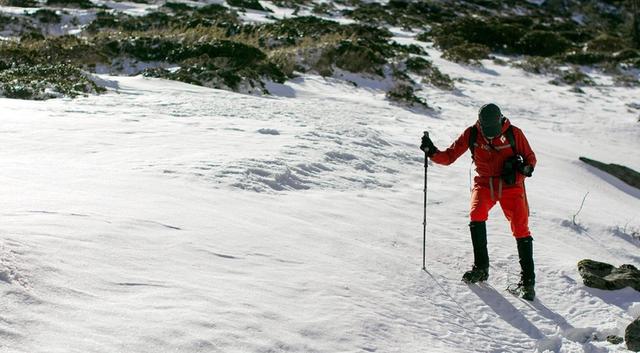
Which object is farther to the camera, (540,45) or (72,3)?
(540,45)

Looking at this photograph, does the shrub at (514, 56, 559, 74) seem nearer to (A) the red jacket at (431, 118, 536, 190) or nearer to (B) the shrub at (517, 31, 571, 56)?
(B) the shrub at (517, 31, 571, 56)

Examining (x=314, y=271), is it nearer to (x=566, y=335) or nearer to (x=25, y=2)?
(x=566, y=335)

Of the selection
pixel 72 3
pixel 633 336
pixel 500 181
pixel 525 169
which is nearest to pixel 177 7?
pixel 72 3

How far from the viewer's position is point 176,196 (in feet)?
16.3

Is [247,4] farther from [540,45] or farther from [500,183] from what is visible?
[500,183]

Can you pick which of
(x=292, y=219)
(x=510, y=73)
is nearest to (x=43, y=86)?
(x=292, y=219)

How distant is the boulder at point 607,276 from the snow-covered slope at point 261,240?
86 mm

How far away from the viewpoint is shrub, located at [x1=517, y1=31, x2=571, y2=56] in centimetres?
2394

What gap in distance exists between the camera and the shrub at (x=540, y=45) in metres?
23.9

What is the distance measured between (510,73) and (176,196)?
16.4 metres

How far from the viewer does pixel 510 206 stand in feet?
15.5

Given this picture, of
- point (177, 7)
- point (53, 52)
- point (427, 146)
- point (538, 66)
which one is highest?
point (177, 7)

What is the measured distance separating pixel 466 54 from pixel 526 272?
1706cm

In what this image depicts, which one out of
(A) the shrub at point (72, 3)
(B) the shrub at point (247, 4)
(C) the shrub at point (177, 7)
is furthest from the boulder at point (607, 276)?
(B) the shrub at point (247, 4)
